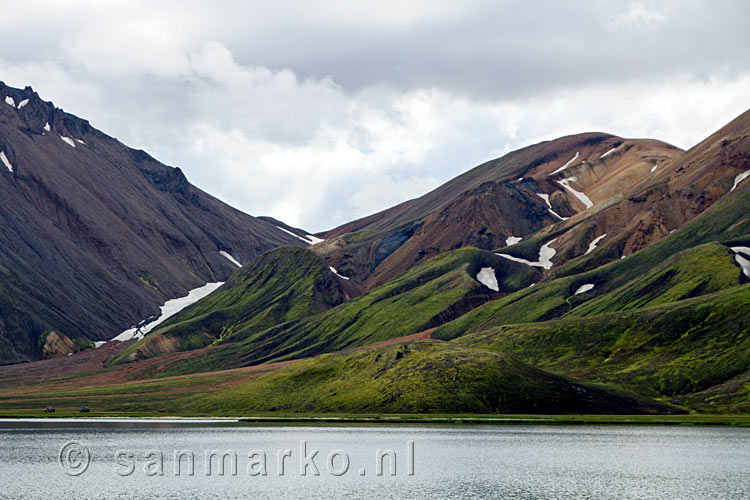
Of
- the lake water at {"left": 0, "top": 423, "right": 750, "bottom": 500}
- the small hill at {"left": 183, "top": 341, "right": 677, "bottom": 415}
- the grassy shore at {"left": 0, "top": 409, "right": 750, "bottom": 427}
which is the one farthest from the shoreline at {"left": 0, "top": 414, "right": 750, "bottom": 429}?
the lake water at {"left": 0, "top": 423, "right": 750, "bottom": 500}

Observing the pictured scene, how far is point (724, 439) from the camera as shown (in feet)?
402

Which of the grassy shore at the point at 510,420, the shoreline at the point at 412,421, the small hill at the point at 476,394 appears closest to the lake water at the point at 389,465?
the grassy shore at the point at 510,420

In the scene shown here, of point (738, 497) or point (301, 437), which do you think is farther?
point (301, 437)

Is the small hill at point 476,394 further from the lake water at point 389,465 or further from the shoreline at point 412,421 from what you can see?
the lake water at point 389,465

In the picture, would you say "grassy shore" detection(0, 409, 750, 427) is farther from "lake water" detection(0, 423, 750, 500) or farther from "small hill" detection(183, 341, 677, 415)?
"lake water" detection(0, 423, 750, 500)

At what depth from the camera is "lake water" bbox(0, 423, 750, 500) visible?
76.4m

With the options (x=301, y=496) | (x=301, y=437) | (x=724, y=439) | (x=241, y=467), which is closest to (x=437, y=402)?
(x=301, y=437)

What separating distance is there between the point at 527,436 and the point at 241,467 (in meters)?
53.0

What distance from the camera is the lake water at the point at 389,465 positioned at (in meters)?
76.4

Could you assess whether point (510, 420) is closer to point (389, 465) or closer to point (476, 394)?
point (476, 394)

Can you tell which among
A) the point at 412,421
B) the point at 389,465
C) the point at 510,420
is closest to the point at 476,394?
the point at 510,420

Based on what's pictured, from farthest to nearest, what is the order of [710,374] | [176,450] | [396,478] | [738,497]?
1. [710,374]
2. [176,450]
3. [396,478]
4. [738,497]

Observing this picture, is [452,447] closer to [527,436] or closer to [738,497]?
[527,436]

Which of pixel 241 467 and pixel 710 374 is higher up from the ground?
pixel 710 374
